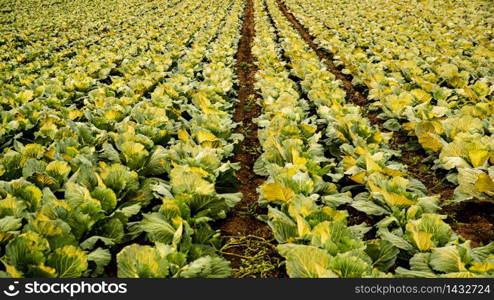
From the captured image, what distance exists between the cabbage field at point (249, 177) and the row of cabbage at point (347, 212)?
12 mm

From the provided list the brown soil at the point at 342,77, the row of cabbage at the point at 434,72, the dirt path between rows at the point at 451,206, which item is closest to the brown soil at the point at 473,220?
the dirt path between rows at the point at 451,206

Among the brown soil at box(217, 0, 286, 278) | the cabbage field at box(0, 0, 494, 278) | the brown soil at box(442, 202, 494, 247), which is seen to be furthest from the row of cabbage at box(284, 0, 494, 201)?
the brown soil at box(217, 0, 286, 278)

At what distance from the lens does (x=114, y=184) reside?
2756mm

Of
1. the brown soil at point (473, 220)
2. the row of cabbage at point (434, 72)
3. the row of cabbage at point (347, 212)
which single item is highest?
the row of cabbage at point (434, 72)

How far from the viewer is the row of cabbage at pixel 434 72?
333 cm

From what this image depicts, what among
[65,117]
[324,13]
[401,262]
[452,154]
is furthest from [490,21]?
[65,117]

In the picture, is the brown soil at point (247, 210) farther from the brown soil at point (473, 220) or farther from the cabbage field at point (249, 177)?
the brown soil at point (473, 220)

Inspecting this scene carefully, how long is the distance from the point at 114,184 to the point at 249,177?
4.57 feet

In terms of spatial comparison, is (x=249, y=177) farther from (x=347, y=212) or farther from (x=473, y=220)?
(x=473, y=220)

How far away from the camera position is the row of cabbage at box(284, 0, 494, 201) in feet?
10.9

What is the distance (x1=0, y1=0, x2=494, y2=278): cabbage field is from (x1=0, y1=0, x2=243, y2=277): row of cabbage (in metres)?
0.01

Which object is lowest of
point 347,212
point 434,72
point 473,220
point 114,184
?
point 473,220

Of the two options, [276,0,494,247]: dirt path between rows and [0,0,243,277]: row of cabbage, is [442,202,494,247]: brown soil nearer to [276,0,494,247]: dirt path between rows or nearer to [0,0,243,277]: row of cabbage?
[276,0,494,247]: dirt path between rows

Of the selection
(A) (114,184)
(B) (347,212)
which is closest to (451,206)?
(B) (347,212)
